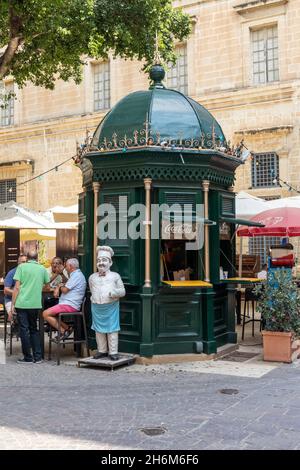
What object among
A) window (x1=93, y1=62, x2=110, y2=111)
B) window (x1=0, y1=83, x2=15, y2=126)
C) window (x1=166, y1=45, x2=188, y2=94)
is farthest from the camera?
window (x1=0, y1=83, x2=15, y2=126)

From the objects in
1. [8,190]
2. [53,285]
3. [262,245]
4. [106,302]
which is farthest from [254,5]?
[106,302]

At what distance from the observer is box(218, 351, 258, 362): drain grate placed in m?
9.20

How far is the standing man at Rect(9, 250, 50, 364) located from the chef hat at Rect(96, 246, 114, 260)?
1132 mm

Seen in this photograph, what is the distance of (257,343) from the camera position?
35.6 ft

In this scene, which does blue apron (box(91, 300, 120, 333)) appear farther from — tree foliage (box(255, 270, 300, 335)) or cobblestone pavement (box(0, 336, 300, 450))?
tree foliage (box(255, 270, 300, 335))

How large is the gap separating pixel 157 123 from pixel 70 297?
3.17m

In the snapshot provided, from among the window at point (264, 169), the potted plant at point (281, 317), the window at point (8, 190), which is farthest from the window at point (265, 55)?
the window at point (8, 190)

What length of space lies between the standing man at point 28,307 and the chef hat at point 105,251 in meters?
1.13

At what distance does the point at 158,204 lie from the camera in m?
8.94

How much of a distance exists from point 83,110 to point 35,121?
2.88 m

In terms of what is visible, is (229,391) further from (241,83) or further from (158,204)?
(241,83)

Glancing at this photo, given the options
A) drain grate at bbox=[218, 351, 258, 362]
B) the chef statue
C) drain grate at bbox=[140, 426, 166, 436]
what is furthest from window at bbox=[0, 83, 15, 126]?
drain grate at bbox=[140, 426, 166, 436]
